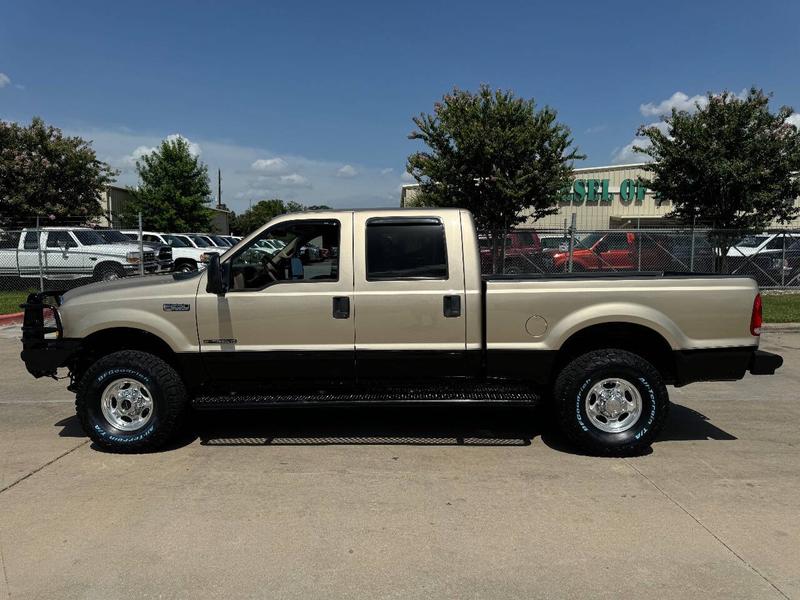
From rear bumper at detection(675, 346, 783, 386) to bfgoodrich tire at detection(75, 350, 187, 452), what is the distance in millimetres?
4067

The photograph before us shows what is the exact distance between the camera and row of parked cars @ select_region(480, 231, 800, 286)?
51.1 feet

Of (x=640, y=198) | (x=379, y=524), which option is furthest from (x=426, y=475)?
(x=640, y=198)

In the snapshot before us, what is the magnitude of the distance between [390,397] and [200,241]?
21.9 metres

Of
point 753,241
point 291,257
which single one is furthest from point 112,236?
point 753,241

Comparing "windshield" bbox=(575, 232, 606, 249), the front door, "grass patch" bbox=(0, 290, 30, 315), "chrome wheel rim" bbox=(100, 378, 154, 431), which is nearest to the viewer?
the front door

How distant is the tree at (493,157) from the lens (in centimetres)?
1611

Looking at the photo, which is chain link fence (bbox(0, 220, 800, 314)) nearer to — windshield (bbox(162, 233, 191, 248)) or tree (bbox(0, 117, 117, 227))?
windshield (bbox(162, 233, 191, 248))

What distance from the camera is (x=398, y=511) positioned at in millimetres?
4016

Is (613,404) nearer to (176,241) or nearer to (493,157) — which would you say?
(493,157)

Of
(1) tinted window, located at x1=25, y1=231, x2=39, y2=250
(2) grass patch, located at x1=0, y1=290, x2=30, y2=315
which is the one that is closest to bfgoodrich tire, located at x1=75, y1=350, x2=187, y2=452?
(2) grass patch, located at x1=0, y1=290, x2=30, y2=315

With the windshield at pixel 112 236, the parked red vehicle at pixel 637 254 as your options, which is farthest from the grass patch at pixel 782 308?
the windshield at pixel 112 236

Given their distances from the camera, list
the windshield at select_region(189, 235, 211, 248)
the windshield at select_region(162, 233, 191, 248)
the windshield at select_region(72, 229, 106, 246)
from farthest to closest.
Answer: the windshield at select_region(189, 235, 211, 248) → the windshield at select_region(162, 233, 191, 248) → the windshield at select_region(72, 229, 106, 246)

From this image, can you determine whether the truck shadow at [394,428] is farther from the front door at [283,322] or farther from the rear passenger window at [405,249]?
the rear passenger window at [405,249]

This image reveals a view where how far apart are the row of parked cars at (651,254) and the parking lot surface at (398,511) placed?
9.81 metres
